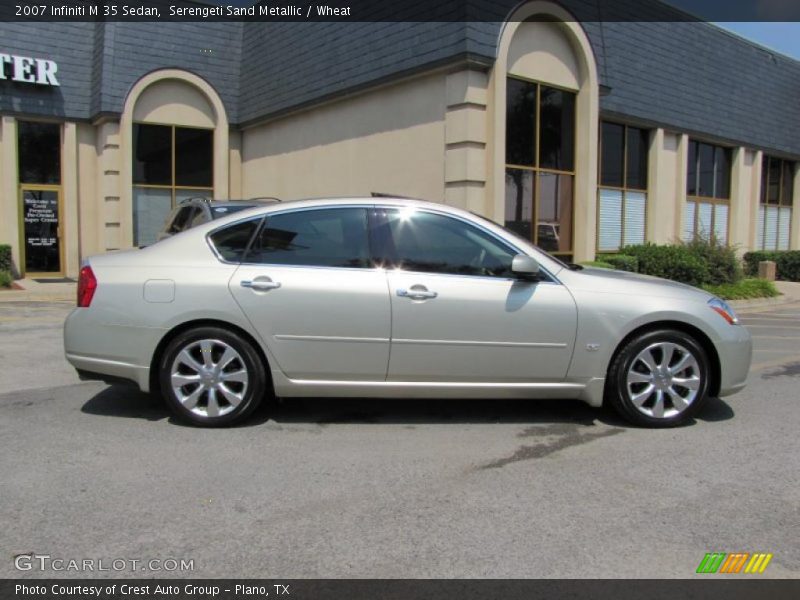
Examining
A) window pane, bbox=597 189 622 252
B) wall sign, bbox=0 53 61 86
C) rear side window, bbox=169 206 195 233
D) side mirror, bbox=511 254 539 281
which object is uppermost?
wall sign, bbox=0 53 61 86

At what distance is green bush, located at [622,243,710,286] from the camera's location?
14.3m

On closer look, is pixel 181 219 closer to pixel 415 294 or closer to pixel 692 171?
pixel 415 294

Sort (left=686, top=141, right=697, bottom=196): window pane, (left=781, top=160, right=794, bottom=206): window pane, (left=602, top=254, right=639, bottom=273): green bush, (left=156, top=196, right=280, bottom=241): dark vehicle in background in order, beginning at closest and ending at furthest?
(left=156, top=196, right=280, bottom=241): dark vehicle in background < (left=602, top=254, right=639, bottom=273): green bush < (left=686, top=141, right=697, bottom=196): window pane < (left=781, top=160, right=794, bottom=206): window pane

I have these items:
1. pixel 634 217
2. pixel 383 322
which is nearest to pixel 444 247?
pixel 383 322

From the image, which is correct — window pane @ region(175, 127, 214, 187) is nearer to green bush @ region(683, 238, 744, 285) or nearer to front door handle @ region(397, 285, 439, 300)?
green bush @ region(683, 238, 744, 285)

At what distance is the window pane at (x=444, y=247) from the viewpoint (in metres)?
5.03

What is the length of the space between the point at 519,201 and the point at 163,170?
382 inches

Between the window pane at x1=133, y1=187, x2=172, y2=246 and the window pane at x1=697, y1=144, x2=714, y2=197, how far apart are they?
14.8 meters

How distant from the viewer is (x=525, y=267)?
Answer: 487cm

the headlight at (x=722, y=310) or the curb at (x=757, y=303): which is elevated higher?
the headlight at (x=722, y=310)

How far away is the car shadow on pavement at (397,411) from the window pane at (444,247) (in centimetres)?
121

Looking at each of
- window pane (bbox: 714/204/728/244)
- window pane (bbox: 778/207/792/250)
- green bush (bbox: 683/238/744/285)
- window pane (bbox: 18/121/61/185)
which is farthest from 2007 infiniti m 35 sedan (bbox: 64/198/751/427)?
window pane (bbox: 778/207/792/250)

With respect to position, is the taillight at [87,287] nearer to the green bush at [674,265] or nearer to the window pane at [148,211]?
the green bush at [674,265]

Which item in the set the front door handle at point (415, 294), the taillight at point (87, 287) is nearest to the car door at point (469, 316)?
the front door handle at point (415, 294)
